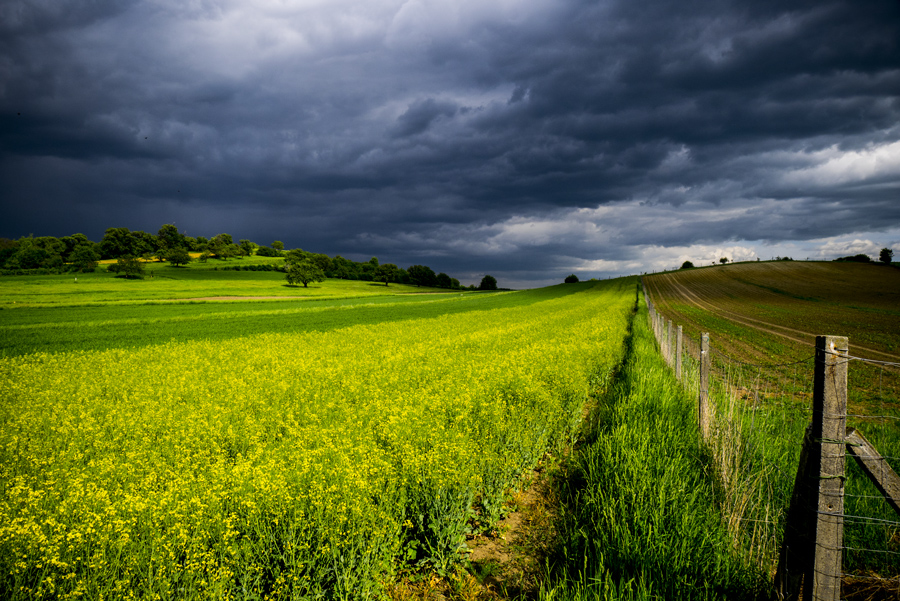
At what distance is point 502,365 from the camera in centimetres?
1038

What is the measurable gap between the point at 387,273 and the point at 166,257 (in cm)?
5660

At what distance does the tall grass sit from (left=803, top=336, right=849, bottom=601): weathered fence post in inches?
30.5

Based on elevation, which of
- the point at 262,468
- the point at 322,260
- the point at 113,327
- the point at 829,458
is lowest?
the point at 113,327

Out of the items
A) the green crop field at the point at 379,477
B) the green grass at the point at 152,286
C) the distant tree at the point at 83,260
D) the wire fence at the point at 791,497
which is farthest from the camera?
the distant tree at the point at 83,260

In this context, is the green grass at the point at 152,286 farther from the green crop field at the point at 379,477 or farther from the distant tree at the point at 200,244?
the green crop field at the point at 379,477

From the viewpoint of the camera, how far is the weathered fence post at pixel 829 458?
2385mm

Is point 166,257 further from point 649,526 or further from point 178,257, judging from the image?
point 649,526

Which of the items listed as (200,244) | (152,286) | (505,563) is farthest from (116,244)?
(505,563)

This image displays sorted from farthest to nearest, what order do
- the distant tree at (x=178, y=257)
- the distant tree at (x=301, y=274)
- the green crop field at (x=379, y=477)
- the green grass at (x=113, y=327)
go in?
the distant tree at (x=178, y=257), the distant tree at (x=301, y=274), the green grass at (x=113, y=327), the green crop field at (x=379, y=477)

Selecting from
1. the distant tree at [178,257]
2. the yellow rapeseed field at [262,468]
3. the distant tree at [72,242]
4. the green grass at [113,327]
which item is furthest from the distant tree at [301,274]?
the yellow rapeseed field at [262,468]

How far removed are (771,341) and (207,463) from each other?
25566 millimetres

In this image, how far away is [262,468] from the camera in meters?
4.50

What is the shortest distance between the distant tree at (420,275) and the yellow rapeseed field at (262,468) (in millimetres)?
128290

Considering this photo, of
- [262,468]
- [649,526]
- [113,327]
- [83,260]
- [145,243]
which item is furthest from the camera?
[145,243]
